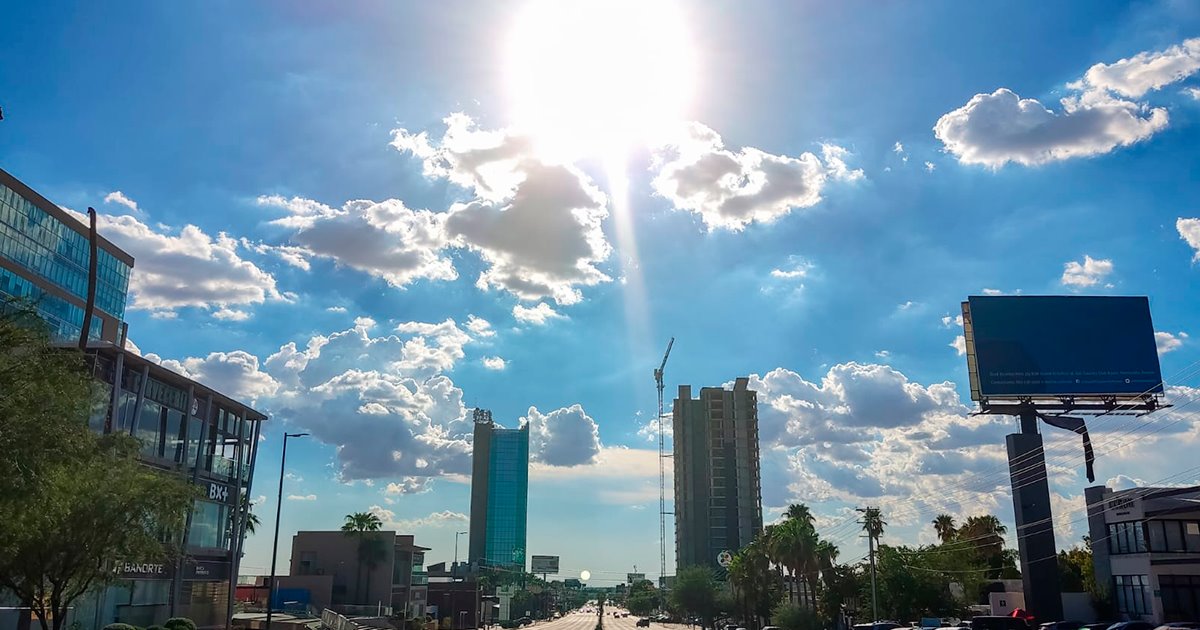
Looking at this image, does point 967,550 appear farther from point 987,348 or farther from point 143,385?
point 143,385

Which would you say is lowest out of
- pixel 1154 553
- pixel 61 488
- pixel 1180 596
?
pixel 1180 596

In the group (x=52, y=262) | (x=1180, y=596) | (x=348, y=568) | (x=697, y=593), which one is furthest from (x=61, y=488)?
(x=697, y=593)

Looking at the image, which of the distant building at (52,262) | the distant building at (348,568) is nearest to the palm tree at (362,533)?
the distant building at (348,568)

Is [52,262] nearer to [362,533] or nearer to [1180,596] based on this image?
[362,533]

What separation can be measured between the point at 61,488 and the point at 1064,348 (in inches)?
2620

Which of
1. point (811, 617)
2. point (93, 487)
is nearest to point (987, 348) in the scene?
point (811, 617)

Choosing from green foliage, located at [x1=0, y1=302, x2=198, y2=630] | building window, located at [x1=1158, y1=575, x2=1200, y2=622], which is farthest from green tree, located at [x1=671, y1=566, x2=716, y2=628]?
green foliage, located at [x1=0, y1=302, x2=198, y2=630]

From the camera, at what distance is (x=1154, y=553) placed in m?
58.2

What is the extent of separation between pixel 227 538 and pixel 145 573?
45.8ft

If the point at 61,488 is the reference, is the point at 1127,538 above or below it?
below

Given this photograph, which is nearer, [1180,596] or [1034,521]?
[1180,596]

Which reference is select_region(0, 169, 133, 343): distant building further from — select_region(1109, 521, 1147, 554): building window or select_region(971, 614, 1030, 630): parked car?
select_region(1109, 521, 1147, 554): building window

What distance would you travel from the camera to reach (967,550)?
291ft

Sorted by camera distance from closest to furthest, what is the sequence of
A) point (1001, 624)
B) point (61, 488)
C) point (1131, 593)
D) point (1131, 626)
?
1. point (61, 488)
2. point (1131, 626)
3. point (1001, 624)
4. point (1131, 593)
